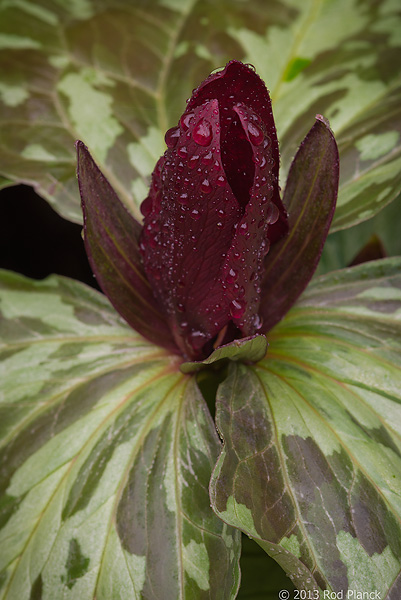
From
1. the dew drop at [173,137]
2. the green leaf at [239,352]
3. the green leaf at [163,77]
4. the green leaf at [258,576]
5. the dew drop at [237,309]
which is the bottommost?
the green leaf at [258,576]

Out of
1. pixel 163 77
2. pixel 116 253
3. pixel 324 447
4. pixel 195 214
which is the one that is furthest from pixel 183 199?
pixel 163 77

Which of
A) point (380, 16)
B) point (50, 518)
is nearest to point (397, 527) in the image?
point (50, 518)

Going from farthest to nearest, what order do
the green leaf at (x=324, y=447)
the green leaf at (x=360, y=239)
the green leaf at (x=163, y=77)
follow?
the green leaf at (x=360, y=239) < the green leaf at (x=163, y=77) < the green leaf at (x=324, y=447)

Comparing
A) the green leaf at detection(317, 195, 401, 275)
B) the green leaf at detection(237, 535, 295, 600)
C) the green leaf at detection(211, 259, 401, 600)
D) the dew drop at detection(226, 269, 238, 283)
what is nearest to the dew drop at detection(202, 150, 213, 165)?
the dew drop at detection(226, 269, 238, 283)

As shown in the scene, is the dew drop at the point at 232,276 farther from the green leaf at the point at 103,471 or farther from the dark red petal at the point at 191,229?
the green leaf at the point at 103,471

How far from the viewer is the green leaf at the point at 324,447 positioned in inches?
18.7

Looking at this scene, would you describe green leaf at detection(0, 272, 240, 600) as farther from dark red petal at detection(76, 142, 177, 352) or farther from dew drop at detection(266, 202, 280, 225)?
dew drop at detection(266, 202, 280, 225)

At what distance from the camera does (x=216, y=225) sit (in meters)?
0.52

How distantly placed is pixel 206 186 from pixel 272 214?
0.09 meters

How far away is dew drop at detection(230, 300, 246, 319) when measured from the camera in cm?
56

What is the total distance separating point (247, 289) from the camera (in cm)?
56

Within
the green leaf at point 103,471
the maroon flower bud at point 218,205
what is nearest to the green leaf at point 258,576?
the green leaf at point 103,471

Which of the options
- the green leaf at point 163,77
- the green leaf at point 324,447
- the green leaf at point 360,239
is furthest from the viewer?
the green leaf at point 360,239

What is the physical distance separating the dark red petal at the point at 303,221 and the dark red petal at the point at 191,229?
92 millimetres
